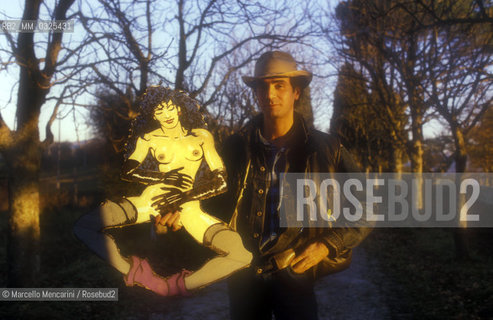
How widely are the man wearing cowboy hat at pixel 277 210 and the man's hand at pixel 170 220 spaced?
0.37m

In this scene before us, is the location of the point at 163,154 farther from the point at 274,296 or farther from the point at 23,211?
A: the point at 23,211

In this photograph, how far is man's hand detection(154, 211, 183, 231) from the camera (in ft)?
7.47

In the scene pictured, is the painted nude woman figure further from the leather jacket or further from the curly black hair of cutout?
the leather jacket

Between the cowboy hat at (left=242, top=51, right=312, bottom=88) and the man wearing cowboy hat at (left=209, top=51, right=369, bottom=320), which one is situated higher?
the cowboy hat at (left=242, top=51, right=312, bottom=88)

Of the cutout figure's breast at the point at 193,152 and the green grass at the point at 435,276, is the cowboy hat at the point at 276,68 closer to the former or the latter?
the cutout figure's breast at the point at 193,152

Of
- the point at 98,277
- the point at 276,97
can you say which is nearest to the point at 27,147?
the point at 98,277

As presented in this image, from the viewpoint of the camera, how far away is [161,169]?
232cm

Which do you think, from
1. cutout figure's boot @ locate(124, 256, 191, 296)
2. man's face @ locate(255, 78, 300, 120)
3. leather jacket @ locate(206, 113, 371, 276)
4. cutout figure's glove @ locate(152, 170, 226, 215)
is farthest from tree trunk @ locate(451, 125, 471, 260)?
cutout figure's boot @ locate(124, 256, 191, 296)

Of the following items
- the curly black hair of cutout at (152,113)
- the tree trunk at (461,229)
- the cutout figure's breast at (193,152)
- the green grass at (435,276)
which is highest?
the curly black hair of cutout at (152,113)

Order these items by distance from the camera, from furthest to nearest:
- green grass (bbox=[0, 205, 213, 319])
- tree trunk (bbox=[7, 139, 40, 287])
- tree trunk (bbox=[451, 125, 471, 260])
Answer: tree trunk (bbox=[451, 125, 471, 260]) < tree trunk (bbox=[7, 139, 40, 287]) < green grass (bbox=[0, 205, 213, 319])

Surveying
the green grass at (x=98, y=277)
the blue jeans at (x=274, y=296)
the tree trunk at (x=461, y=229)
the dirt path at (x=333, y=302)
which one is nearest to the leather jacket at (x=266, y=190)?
the blue jeans at (x=274, y=296)

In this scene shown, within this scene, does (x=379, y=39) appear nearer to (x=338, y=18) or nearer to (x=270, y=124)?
(x=338, y=18)

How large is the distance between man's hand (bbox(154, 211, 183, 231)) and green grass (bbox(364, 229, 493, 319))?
4892mm

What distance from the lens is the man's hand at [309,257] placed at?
2391mm
